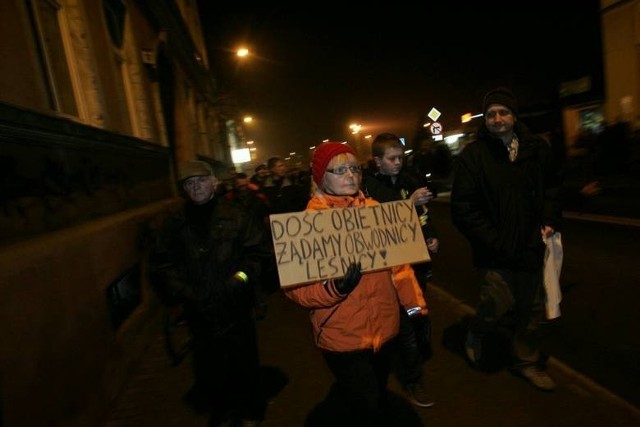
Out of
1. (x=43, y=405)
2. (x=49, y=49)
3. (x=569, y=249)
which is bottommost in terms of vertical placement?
Result: (x=569, y=249)

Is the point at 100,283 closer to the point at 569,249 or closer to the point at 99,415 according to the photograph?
the point at 99,415

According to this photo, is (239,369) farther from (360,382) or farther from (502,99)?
(502,99)

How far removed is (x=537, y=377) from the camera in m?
3.33

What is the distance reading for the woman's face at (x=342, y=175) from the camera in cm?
247

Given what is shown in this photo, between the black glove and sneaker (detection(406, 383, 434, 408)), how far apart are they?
151 centimetres

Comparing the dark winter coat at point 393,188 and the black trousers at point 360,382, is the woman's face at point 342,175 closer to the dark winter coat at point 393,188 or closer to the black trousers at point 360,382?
the black trousers at point 360,382

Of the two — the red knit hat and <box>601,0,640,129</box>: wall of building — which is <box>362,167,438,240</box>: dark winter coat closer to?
the red knit hat

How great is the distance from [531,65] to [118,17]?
65.6 feet

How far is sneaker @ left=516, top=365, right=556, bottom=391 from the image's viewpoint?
10.7ft

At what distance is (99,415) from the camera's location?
3.47 m

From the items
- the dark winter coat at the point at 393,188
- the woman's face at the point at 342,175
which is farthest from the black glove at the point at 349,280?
the dark winter coat at the point at 393,188

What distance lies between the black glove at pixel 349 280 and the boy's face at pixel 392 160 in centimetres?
161

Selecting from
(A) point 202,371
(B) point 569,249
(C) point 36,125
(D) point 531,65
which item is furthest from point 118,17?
(D) point 531,65

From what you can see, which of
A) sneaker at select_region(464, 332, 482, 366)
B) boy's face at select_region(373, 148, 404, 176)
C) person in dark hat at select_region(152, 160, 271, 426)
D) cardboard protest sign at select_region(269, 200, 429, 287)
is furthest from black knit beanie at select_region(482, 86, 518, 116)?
person in dark hat at select_region(152, 160, 271, 426)
